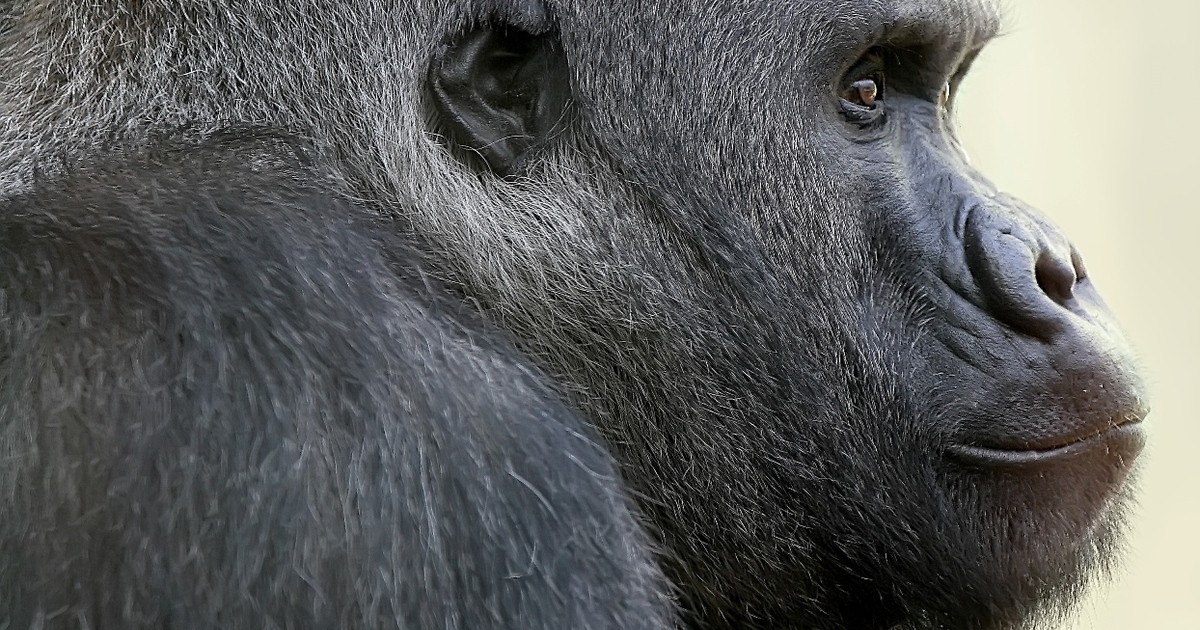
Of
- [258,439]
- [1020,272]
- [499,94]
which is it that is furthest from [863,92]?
[258,439]

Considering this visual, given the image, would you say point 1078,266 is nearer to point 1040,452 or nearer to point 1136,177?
point 1040,452

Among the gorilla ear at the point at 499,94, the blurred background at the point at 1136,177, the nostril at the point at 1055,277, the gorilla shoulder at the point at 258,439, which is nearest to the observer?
the gorilla shoulder at the point at 258,439

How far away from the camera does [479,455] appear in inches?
53.5

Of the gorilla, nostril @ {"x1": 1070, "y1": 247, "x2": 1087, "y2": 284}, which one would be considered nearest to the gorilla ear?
the gorilla

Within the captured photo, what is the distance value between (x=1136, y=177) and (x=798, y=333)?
11.9ft

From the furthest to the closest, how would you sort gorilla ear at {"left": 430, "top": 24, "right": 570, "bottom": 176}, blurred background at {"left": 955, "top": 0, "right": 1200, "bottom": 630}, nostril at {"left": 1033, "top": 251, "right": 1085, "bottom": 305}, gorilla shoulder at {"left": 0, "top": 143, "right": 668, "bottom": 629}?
blurred background at {"left": 955, "top": 0, "right": 1200, "bottom": 630}
nostril at {"left": 1033, "top": 251, "right": 1085, "bottom": 305}
gorilla ear at {"left": 430, "top": 24, "right": 570, "bottom": 176}
gorilla shoulder at {"left": 0, "top": 143, "right": 668, "bottom": 629}

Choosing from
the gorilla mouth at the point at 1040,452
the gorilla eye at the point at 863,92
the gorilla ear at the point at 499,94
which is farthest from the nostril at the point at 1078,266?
the gorilla ear at the point at 499,94

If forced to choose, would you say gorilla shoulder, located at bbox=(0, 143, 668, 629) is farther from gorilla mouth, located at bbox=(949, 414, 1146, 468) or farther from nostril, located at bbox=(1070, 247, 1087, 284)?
nostril, located at bbox=(1070, 247, 1087, 284)

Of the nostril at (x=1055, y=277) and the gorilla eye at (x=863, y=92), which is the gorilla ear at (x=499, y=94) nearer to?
the gorilla eye at (x=863, y=92)

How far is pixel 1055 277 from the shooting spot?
1.76m

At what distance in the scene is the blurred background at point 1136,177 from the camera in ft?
15.1

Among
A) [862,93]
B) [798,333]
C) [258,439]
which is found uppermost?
[862,93]

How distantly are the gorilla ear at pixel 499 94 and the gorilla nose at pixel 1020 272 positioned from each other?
22.4 inches

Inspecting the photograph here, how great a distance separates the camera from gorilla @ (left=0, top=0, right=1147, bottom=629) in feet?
4.18
